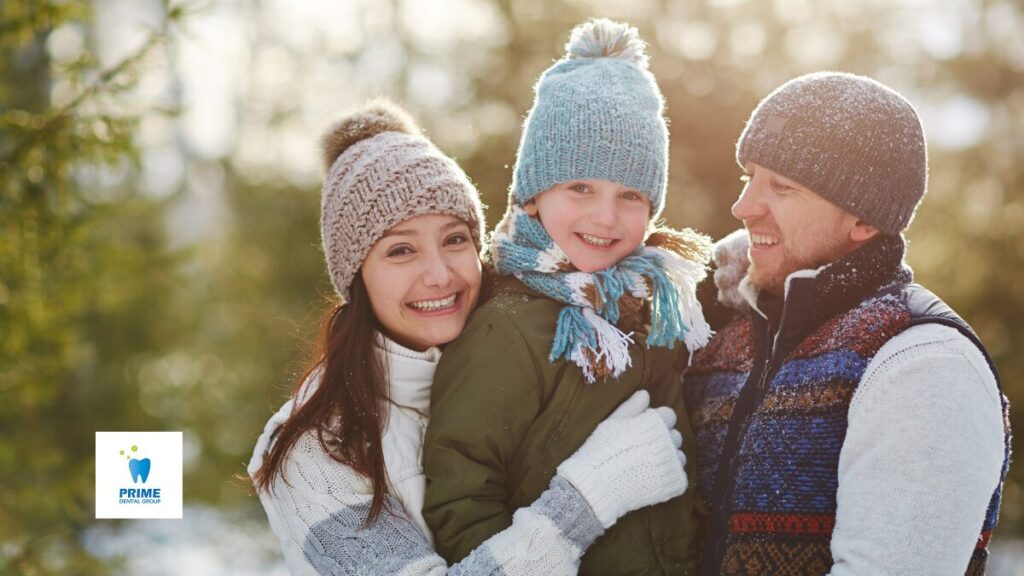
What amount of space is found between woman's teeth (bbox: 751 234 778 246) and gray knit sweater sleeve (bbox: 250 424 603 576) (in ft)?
2.67

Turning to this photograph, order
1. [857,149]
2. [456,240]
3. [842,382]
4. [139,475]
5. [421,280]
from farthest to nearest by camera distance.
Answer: [139,475] → [456,240] → [421,280] → [857,149] → [842,382]

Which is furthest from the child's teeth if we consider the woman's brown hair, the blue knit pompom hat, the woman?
the woman's brown hair

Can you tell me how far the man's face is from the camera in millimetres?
2494

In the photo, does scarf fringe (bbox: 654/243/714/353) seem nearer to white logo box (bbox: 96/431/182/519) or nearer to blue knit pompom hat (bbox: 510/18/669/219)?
blue knit pompom hat (bbox: 510/18/669/219)

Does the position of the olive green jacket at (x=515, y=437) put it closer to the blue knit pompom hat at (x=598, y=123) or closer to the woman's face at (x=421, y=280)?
the woman's face at (x=421, y=280)

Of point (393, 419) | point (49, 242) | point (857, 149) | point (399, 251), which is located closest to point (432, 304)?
point (399, 251)

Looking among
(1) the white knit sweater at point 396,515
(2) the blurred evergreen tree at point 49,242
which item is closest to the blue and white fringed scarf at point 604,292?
(1) the white knit sweater at point 396,515

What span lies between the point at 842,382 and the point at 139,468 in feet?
10.2

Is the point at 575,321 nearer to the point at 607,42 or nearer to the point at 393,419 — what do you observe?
the point at 393,419

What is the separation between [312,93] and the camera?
38.6 feet

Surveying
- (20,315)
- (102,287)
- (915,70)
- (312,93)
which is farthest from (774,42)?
(20,315)

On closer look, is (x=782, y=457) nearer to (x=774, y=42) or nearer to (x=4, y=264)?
(x=4, y=264)

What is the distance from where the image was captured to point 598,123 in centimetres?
274

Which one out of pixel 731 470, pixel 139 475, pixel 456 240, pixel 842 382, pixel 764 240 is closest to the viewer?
pixel 842 382
